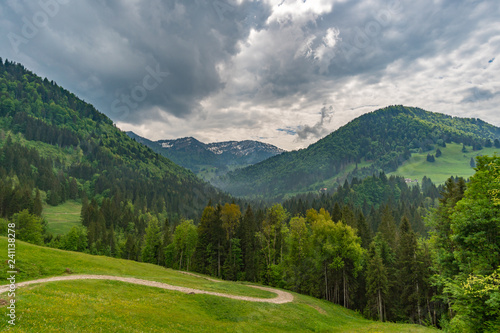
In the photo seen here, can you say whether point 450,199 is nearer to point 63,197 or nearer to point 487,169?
point 487,169

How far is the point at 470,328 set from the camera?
2127cm

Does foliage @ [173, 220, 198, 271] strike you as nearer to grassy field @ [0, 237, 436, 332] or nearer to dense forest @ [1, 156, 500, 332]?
dense forest @ [1, 156, 500, 332]

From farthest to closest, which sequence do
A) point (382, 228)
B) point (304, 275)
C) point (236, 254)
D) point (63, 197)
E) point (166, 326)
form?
point (63, 197), point (382, 228), point (236, 254), point (304, 275), point (166, 326)

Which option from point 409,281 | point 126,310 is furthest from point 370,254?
point 126,310

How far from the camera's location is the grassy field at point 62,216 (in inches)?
4648

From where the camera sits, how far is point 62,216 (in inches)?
5556

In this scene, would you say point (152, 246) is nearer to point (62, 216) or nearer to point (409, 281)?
point (409, 281)

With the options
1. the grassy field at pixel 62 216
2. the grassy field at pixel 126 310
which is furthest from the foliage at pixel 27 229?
the grassy field at pixel 126 310

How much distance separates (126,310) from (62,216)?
506 ft

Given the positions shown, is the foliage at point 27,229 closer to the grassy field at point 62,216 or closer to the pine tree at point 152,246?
the pine tree at point 152,246

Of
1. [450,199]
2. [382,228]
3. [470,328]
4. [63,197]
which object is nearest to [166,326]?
[470,328]

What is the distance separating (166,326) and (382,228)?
2870 inches

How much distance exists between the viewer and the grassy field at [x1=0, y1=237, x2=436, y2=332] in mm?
16922

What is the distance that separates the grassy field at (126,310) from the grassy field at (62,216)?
330 ft
